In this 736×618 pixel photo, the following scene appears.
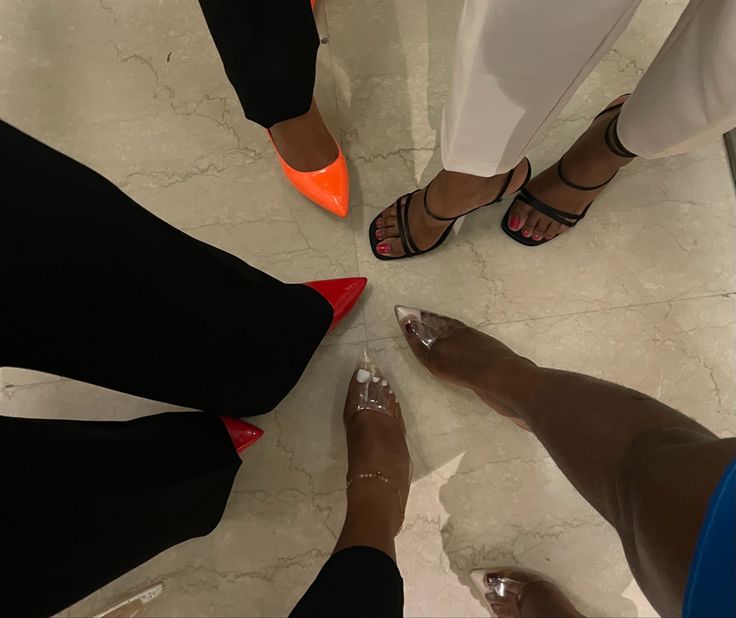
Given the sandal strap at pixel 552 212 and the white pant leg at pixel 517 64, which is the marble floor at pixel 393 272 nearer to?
the sandal strap at pixel 552 212

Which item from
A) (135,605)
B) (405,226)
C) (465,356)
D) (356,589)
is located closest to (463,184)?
(405,226)

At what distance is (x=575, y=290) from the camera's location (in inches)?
35.1

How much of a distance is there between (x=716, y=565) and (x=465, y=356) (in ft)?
1.68

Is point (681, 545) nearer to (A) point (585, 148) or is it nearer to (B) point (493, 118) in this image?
(B) point (493, 118)

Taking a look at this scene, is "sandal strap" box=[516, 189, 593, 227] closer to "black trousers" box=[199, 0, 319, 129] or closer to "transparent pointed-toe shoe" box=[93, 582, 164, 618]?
"black trousers" box=[199, 0, 319, 129]

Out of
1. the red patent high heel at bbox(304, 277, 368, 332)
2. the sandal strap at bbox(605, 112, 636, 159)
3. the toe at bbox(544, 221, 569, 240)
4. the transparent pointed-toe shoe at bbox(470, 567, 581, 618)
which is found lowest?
the transparent pointed-toe shoe at bbox(470, 567, 581, 618)

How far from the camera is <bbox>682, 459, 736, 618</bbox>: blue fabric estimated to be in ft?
0.96

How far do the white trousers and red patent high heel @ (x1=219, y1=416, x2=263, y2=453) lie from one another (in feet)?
1.69

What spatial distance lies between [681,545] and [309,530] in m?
0.64

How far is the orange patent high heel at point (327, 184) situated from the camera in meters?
0.87

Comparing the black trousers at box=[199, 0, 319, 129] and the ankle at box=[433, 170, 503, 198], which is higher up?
the black trousers at box=[199, 0, 319, 129]

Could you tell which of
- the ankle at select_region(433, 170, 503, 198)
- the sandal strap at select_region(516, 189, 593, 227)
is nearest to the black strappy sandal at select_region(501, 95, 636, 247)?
the sandal strap at select_region(516, 189, 593, 227)

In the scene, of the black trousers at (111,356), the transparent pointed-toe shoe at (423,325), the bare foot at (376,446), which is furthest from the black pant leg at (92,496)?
the transparent pointed-toe shoe at (423,325)

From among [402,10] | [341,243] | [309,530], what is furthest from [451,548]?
[402,10]
